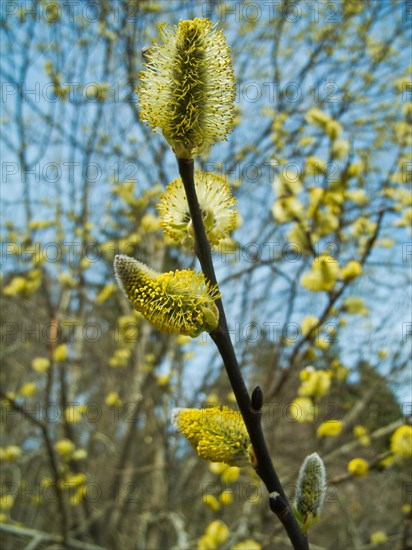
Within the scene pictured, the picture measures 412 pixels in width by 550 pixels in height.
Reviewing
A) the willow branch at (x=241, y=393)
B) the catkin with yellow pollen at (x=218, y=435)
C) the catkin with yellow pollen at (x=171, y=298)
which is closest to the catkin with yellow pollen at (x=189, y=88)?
the willow branch at (x=241, y=393)

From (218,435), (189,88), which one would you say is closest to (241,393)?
(218,435)

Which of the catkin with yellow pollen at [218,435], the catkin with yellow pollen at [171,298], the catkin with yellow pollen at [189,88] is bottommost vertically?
the catkin with yellow pollen at [218,435]

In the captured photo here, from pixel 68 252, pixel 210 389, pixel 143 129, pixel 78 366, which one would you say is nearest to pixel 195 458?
pixel 210 389

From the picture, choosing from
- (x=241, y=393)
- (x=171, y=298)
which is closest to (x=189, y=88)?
(x=171, y=298)

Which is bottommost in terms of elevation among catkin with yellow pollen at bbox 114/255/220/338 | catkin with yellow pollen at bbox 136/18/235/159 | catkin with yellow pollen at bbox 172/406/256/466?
catkin with yellow pollen at bbox 172/406/256/466

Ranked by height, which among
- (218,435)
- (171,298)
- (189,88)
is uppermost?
(189,88)

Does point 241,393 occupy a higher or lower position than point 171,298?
lower

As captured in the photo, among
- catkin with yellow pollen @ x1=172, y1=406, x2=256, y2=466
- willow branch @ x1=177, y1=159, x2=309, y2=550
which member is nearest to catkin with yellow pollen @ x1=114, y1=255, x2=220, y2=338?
willow branch @ x1=177, y1=159, x2=309, y2=550

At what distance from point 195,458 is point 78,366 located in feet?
3.74

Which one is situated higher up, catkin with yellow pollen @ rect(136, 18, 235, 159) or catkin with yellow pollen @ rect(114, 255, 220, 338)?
catkin with yellow pollen @ rect(136, 18, 235, 159)

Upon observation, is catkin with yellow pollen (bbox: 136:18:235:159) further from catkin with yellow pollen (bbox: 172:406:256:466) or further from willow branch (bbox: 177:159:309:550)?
catkin with yellow pollen (bbox: 172:406:256:466)

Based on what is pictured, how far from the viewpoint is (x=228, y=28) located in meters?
3.85

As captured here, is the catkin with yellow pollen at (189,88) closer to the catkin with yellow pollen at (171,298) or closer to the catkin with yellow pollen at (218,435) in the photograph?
the catkin with yellow pollen at (171,298)

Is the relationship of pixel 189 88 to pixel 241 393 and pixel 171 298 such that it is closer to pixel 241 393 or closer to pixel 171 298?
pixel 171 298
